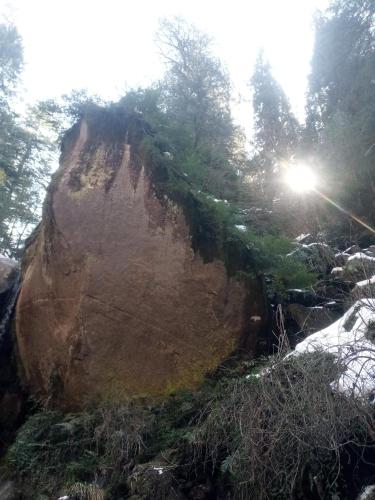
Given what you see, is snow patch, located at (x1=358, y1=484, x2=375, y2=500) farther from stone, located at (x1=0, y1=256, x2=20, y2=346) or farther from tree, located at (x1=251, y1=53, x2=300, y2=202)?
tree, located at (x1=251, y1=53, x2=300, y2=202)

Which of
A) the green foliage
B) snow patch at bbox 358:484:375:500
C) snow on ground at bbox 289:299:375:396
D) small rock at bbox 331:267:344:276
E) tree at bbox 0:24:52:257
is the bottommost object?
the green foliage

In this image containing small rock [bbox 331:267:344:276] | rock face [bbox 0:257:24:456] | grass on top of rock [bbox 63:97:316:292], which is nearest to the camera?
small rock [bbox 331:267:344:276]

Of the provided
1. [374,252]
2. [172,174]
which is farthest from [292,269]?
A: [172,174]

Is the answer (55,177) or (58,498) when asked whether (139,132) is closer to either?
(55,177)

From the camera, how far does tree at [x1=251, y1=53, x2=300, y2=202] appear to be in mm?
20016

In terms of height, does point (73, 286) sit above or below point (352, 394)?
above

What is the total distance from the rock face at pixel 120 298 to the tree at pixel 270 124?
10.3 meters

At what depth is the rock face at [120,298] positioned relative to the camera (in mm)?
8227

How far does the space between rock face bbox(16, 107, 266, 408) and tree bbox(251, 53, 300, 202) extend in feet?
33.9

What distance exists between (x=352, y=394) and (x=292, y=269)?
5017 millimetres

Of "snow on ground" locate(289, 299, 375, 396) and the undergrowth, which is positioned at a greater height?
"snow on ground" locate(289, 299, 375, 396)

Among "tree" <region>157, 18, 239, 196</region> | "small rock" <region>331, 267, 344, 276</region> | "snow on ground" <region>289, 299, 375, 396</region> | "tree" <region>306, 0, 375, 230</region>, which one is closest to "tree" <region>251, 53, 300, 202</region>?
"tree" <region>306, 0, 375, 230</region>

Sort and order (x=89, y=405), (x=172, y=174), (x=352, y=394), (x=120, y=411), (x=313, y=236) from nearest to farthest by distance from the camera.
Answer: (x=352, y=394) < (x=120, y=411) < (x=89, y=405) < (x=172, y=174) < (x=313, y=236)

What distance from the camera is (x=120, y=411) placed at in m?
7.20
